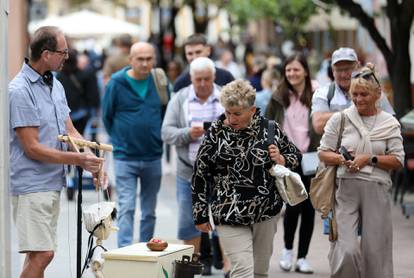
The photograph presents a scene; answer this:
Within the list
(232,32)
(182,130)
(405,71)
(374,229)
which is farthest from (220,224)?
(232,32)

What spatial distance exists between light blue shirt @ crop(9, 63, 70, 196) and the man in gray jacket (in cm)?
256

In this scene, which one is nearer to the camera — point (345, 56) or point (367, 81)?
point (367, 81)

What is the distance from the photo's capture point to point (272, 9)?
1203 inches

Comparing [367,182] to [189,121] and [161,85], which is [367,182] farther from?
[161,85]

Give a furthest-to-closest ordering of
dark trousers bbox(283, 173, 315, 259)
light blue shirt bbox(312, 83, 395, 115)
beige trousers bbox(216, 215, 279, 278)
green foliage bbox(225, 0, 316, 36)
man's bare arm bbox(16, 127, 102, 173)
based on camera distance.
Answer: green foliage bbox(225, 0, 316, 36) → dark trousers bbox(283, 173, 315, 259) → light blue shirt bbox(312, 83, 395, 115) → beige trousers bbox(216, 215, 279, 278) → man's bare arm bbox(16, 127, 102, 173)

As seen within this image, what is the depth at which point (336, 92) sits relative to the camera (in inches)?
390

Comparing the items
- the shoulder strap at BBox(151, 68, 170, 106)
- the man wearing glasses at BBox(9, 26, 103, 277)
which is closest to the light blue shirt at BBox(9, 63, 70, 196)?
the man wearing glasses at BBox(9, 26, 103, 277)

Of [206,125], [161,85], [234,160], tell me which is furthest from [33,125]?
[161,85]

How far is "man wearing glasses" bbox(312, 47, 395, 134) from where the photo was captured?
385 inches

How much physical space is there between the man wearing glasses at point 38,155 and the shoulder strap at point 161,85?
3355mm

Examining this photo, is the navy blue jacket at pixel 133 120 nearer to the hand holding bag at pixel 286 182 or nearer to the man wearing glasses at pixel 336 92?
the man wearing glasses at pixel 336 92

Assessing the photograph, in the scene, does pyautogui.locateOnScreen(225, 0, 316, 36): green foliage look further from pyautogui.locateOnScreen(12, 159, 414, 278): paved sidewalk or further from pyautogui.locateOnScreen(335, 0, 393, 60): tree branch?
pyautogui.locateOnScreen(12, 159, 414, 278): paved sidewalk

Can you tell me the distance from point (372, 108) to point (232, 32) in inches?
1157

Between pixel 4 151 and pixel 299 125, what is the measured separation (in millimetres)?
4618
